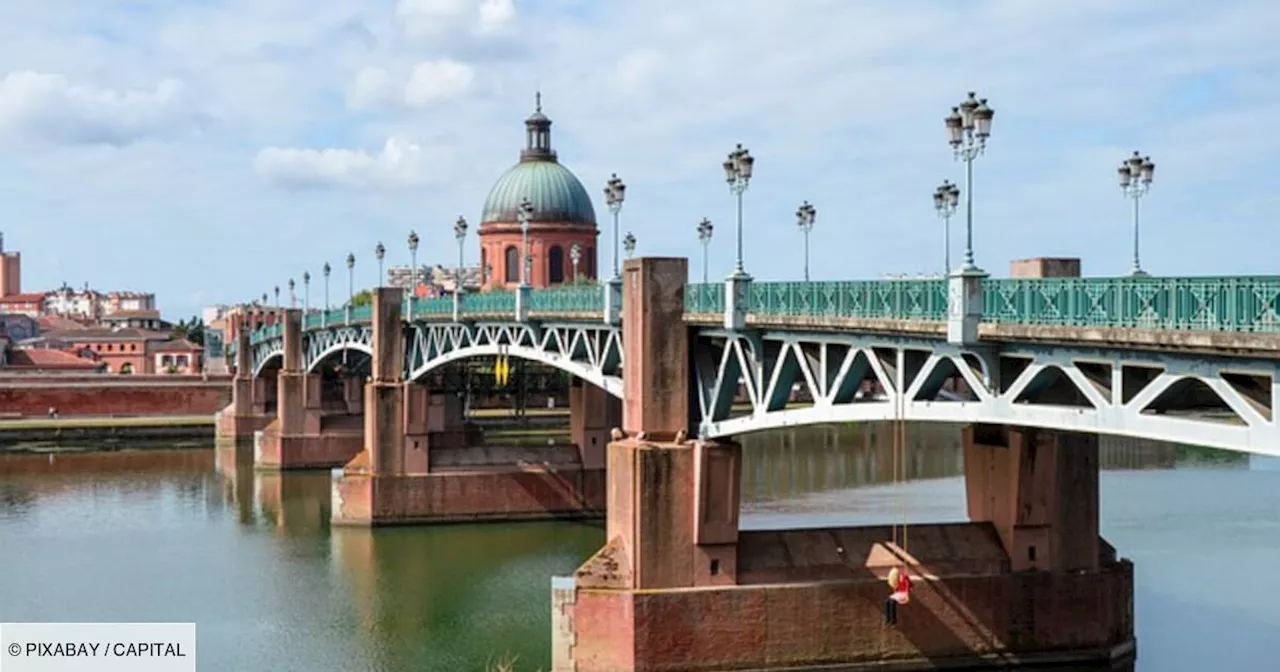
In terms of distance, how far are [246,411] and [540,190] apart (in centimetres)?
2093

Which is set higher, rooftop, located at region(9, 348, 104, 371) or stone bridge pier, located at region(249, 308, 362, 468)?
rooftop, located at region(9, 348, 104, 371)

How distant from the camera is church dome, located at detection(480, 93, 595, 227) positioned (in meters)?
94.5

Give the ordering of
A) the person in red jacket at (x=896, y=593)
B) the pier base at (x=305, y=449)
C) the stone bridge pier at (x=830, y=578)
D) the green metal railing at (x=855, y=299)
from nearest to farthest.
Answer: the green metal railing at (x=855, y=299) → the person in red jacket at (x=896, y=593) → the stone bridge pier at (x=830, y=578) → the pier base at (x=305, y=449)

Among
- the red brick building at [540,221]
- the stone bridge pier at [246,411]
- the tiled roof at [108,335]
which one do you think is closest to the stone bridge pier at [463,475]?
the stone bridge pier at [246,411]

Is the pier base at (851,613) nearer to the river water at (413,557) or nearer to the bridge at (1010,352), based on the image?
the river water at (413,557)

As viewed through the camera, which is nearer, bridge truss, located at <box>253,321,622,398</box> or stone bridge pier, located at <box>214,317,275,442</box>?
bridge truss, located at <box>253,321,622,398</box>

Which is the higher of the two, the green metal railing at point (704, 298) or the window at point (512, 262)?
the window at point (512, 262)

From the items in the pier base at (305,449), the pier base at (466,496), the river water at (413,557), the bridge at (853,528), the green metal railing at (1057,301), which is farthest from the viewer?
the pier base at (305,449)

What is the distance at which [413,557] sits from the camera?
46.7 meters

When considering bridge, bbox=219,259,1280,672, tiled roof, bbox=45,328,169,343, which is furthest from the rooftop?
bridge, bbox=219,259,1280,672

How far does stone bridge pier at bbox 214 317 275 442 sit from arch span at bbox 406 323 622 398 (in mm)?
27811

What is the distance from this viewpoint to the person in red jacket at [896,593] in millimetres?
28609

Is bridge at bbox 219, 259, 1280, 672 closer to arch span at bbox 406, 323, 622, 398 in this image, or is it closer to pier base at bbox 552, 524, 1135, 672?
pier base at bbox 552, 524, 1135, 672

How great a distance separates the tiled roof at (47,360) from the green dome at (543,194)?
128 ft
